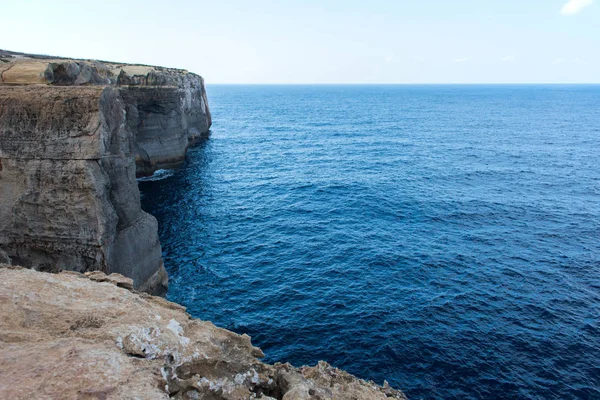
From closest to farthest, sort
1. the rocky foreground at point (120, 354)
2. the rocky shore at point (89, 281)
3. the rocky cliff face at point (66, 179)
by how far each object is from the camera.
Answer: the rocky foreground at point (120, 354) → the rocky shore at point (89, 281) → the rocky cliff face at point (66, 179)

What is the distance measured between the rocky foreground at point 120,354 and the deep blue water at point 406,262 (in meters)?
11.0

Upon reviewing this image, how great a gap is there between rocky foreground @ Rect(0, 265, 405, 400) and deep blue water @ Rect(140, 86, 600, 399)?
11.0 meters

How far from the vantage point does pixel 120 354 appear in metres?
13.4

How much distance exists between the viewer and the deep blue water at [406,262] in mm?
25484

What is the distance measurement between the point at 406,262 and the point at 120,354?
93.0 feet

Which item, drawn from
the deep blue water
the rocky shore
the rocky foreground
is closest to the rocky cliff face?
the rocky shore

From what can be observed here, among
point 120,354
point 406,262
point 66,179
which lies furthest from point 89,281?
point 406,262

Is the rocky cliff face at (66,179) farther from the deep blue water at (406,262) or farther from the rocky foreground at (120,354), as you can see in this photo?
the deep blue water at (406,262)

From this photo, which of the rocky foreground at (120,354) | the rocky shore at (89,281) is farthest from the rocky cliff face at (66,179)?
the rocky foreground at (120,354)

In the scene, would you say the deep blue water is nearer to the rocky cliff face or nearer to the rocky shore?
the rocky shore

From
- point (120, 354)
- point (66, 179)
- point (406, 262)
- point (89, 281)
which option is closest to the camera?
point (120, 354)

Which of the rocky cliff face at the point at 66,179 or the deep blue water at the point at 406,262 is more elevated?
the rocky cliff face at the point at 66,179

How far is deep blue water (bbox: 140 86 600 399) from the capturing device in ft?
83.6

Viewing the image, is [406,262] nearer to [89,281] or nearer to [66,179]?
[89,281]
